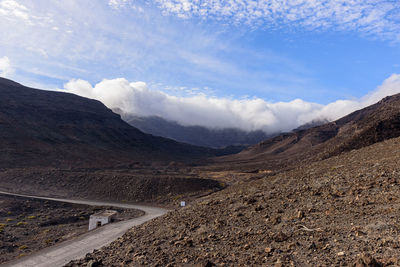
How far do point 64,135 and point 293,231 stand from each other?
4080 inches

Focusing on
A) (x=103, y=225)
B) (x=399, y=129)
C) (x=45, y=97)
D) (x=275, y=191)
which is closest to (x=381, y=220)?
(x=275, y=191)

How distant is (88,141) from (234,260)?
343 feet

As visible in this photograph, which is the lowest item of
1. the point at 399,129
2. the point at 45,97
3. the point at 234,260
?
the point at 234,260

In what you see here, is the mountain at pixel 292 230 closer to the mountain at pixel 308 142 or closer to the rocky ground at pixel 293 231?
the rocky ground at pixel 293 231

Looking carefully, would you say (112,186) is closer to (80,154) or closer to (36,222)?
(36,222)

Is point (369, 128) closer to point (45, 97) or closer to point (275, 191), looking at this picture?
point (275, 191)

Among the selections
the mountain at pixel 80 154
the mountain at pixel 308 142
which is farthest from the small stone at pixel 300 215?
the mountain at pixel 308 142

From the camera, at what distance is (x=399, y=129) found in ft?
123

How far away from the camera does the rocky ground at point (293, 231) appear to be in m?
6.88

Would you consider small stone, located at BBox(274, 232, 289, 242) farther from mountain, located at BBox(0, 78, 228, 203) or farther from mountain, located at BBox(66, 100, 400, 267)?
mountain, located at BBox(0, 78, 228, 203)

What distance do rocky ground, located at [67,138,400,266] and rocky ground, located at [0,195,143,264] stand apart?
37.8 feet

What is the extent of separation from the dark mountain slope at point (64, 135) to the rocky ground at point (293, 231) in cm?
6708

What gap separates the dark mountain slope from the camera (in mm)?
77562

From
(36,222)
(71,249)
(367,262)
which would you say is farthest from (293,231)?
(36,222)
